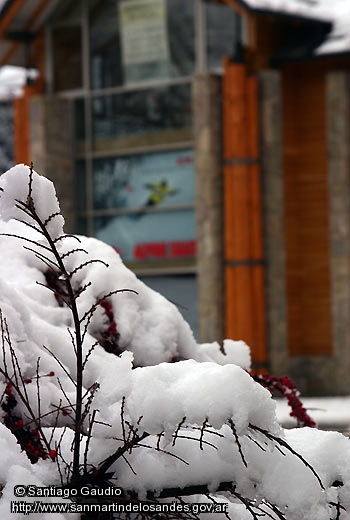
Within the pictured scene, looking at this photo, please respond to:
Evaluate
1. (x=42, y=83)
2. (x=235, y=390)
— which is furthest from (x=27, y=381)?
(x=42, y=83)

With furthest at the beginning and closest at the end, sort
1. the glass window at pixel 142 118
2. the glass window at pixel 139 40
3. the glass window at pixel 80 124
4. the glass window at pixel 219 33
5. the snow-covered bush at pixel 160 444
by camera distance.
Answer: the glass window at pixel 80 124 < the glass window at pixel 142 118 < the glass window at pixel 139 40 < the glass window at pixel 219 33 < the snow-covered bush at pixel 160 444

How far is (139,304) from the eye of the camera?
12.5 ft

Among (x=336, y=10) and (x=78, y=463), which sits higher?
(x=336, y=10)

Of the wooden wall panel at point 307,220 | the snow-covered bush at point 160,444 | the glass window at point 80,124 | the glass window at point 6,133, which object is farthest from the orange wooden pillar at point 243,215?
the snow-covered bush at point 160,444

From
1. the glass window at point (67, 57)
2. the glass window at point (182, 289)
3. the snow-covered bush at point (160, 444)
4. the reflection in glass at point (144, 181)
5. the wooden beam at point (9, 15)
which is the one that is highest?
the wooden beam at point (9, 15)

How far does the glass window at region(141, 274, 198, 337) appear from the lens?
1581 cm

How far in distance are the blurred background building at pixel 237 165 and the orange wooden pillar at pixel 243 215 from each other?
0.07 feet

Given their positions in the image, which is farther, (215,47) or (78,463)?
(215,47)

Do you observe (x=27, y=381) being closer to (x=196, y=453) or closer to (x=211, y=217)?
(x=196, y=453)

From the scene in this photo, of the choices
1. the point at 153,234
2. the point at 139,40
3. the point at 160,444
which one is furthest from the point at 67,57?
the point at 160,444

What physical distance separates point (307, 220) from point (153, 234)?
245 centimetres

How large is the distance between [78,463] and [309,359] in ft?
43.1

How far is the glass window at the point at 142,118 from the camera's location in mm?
16188

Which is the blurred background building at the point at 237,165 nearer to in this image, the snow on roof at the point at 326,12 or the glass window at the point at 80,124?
the snow on roof at the point at 326,12
